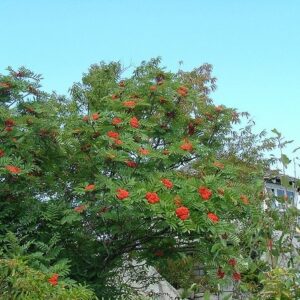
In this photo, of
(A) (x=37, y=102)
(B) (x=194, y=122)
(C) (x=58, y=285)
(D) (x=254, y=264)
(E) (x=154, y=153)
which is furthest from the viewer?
(B) (x=194, y=122)

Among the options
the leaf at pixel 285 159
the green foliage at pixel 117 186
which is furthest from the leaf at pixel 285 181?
the green foliage at pixel 117 186

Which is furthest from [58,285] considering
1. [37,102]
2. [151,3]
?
[151,3]

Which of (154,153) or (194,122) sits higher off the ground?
(194,122)

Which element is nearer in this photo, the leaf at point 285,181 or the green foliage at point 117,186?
the leaf at point 285,181

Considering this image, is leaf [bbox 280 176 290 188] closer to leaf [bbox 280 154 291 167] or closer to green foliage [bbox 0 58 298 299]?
leaf [bbox 280 154 291 167]

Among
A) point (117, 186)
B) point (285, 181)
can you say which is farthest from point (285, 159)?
point (117, 186)

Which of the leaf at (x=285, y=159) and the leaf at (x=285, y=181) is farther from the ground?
the leaf at (x=285, y=159)

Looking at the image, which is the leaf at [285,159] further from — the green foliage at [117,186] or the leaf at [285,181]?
the green foliage at [117,186]

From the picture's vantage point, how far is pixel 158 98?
344 inches

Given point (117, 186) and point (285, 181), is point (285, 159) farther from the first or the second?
point (117, 186)

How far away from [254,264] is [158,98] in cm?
470

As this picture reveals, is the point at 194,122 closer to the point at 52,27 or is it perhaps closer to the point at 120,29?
the point at 120,29

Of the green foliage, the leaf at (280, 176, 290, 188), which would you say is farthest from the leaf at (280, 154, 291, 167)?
the green foliage

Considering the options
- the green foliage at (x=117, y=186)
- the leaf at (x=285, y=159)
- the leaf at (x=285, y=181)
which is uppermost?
the green foliage at (x=117, y=186)
